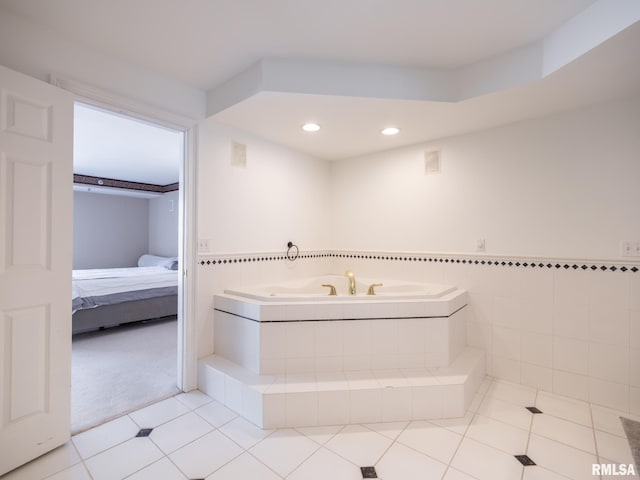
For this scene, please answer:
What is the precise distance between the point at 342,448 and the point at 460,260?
178cm

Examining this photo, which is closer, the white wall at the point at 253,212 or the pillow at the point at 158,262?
the white wall at the point at 253,212

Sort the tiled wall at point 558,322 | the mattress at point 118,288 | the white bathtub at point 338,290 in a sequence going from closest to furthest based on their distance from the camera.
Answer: the tiled wall at point 558,322 → the white bathtub at point 338,290 → the mattress at point 118,288

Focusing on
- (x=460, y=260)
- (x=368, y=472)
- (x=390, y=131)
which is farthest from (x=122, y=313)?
(x=460, y=260)

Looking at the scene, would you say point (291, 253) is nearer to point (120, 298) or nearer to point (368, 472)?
point (368, 472)

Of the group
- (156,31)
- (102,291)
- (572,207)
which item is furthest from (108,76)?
(572,207)

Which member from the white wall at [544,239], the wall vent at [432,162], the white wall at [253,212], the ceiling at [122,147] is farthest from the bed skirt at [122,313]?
the wall vent at [432,162]

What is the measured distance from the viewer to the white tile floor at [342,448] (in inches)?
59.9

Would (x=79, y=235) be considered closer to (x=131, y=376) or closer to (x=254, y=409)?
(x=131, y=376)

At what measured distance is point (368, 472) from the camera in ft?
4.99

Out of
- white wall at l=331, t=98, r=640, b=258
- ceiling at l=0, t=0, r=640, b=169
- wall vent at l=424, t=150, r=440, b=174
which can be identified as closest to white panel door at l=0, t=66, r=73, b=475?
ceiling at l=0, t=0, r=640, b=169

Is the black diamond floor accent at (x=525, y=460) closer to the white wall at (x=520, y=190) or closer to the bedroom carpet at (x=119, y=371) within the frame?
the white wall at (x=520, y=190)

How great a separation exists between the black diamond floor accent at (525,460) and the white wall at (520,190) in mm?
1387

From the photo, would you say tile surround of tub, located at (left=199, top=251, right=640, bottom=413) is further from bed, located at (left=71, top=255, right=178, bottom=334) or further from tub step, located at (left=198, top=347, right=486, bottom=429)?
bed, located at (left=71, top=255, right=178, bottom=334)

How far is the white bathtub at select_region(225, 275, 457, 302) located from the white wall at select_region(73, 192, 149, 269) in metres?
5.43
